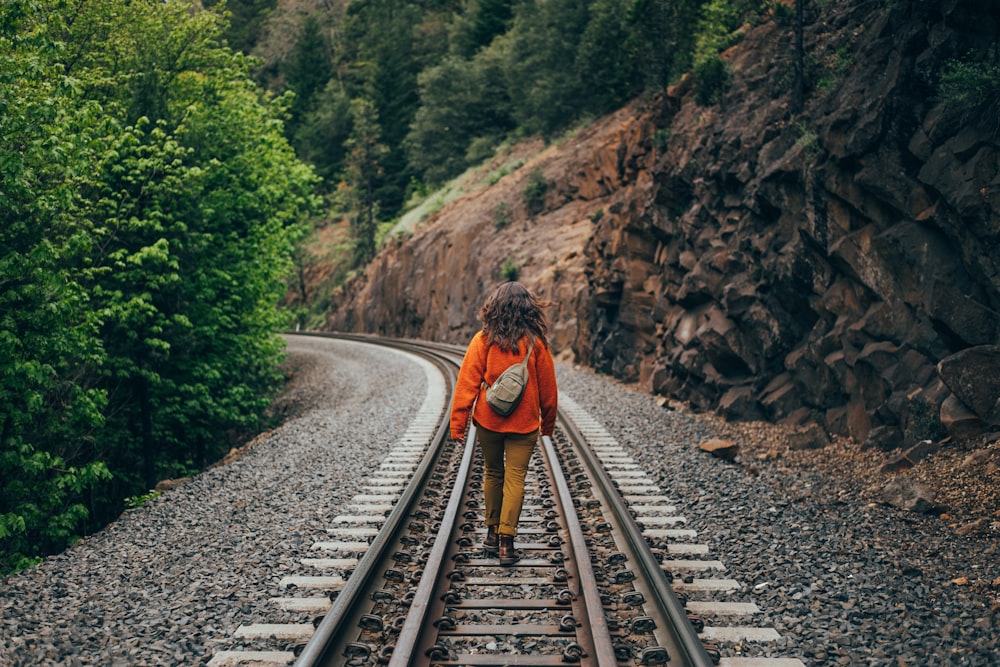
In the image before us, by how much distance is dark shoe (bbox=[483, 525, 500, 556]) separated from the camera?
223 inches

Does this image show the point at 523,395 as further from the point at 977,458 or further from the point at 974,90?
the point at 974,90

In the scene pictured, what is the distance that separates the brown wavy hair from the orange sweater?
2.7 inches

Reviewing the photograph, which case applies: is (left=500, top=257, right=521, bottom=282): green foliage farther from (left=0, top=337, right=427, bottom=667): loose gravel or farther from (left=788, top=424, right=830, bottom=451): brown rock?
(left=788, top=424, right=830, bottom=451): brown rock

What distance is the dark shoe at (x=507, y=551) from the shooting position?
541cm

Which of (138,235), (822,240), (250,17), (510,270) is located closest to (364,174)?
(510,270)

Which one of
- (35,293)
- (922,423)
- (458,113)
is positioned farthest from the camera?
(458,113)

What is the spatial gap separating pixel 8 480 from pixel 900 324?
37.7 feet

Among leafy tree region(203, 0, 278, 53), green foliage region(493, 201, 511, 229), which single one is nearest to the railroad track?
green foliage region(493, 201, 511, 229)

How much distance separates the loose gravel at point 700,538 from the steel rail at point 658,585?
1.22 feet

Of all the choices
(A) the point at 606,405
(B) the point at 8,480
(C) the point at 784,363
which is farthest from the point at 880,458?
(B) the point at 8,480

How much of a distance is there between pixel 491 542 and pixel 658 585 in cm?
153

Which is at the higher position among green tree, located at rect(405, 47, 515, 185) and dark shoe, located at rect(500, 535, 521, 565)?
green tree, located at rect(405, 47, 515, 185)

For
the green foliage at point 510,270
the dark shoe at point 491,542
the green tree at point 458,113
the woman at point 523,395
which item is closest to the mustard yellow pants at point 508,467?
the woman at point 523,395

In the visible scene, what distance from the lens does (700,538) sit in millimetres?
6219
